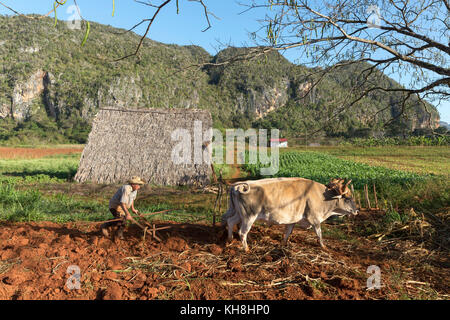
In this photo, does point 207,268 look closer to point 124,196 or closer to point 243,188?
point 243,188

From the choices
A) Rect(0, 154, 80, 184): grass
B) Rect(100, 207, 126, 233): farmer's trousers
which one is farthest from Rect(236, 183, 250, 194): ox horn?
Rect(0, 154, 80, 184): grass

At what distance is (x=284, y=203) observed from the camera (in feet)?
13.5

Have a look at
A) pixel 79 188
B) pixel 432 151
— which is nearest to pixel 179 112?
pixel 79 188

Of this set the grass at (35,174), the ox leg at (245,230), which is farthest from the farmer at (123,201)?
the grass at (35,174)

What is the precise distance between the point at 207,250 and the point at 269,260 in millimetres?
909

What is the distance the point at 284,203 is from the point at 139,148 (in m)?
9.32

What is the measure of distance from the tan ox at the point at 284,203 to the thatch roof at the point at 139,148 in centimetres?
722

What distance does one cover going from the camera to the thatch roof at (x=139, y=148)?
1158cm

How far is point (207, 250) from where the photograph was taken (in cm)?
413

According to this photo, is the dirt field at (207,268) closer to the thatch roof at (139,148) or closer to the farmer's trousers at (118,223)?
the farmer's trousers at (118,223)

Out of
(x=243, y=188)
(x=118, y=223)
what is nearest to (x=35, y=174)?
(x=118, y=223)
